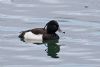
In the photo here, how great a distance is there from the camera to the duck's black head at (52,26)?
22.5 meters

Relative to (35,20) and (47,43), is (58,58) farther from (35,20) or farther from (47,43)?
(35,20)

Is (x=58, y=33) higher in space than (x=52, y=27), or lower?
lower

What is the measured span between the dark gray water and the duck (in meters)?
0.28

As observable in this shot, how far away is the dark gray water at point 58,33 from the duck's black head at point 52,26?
31cm

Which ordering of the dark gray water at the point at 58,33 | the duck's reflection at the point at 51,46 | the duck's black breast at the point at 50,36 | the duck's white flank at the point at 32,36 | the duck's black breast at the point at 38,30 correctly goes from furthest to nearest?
1. the duck's black breast at the point at 50,36
2. the duck's black breast at the point at 38,30
3. the duck's white flank at the point at 32,36
4. the duck's reflection at the point at 51,46
5. the dark gray water at the point at 58,33

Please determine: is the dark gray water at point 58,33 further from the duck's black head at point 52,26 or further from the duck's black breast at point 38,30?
the duck's black breast at point 38,30

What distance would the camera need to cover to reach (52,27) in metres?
22.7

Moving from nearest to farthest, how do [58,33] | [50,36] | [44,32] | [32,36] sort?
[32,36] < [50,36] < [44,32] < [58,33]

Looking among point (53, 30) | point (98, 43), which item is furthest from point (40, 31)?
point (98, 43)

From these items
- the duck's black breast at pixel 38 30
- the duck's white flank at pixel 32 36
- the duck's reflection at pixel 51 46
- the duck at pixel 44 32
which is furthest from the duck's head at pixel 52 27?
the duck's reflection at pixel 51 46

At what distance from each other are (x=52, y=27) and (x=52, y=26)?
0.05 meters

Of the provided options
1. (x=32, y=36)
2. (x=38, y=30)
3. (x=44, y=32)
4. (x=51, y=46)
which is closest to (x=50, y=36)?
(x=44, y=32)

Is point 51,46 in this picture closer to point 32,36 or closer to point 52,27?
point 32,36

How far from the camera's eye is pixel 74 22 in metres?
23.8
